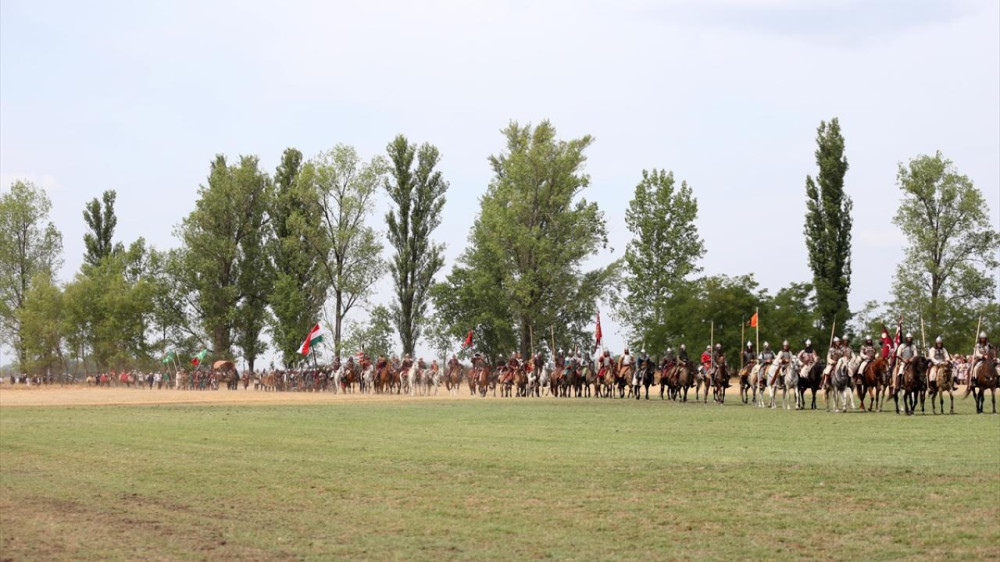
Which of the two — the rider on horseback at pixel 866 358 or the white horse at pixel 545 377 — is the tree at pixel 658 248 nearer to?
the white horse at pixel 545 377

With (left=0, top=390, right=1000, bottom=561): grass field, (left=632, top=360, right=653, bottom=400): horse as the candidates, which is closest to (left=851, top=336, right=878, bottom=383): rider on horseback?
(left=0, top=390, right=1000, bottom=561): grass field

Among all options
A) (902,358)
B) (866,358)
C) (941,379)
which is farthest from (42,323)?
(941,379)

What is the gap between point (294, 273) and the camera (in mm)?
93375

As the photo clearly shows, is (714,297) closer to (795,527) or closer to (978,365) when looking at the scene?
(978,365)

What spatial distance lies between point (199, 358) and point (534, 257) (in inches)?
1198

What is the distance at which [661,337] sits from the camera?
269 ft

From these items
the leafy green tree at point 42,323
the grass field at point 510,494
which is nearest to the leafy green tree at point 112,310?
the leafy green tree at point 42,323

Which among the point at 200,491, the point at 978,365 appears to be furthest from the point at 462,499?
the point at 978,365

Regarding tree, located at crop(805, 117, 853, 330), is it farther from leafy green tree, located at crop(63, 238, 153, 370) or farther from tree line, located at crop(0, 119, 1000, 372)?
leafy green tree, located at crop(63, 238, 153, 370)

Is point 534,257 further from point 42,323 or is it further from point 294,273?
point 42,323

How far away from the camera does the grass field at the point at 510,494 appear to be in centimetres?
1316

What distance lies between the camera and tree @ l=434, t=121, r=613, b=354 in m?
85.5

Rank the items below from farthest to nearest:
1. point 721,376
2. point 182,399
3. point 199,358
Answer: point 199,358, point 182,399, point 721,376

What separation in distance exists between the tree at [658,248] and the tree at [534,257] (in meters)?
2.39
